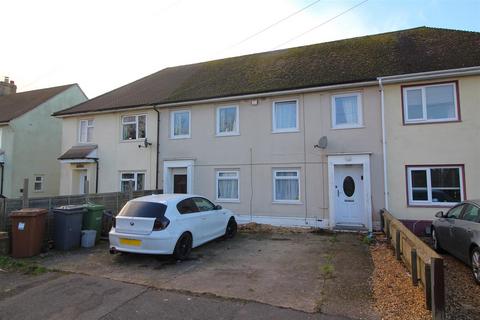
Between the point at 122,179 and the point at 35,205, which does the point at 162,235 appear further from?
the point at 122,179

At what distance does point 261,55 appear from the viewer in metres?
17.0

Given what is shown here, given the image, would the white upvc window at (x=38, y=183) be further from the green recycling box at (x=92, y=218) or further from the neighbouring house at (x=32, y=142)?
the green recycling box at (x=92, y=218)

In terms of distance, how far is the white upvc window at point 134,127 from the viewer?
14.8m

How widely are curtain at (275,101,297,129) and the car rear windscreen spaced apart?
6.39m

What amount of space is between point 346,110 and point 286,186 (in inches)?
136

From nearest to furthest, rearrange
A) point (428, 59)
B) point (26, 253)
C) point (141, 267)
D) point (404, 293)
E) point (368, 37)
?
point (404, 293) → point (141, 267) → point (26, 253) → point (428, 59) → point (368, 37)

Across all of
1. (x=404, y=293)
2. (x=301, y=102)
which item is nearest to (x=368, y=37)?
(x=301, y=102)

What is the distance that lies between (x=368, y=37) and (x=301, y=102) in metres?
5.84

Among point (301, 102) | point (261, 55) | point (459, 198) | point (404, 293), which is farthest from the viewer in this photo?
point (261, 55)

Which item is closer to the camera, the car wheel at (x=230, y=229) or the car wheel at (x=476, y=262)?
the car wheel at (x=476, y=262)

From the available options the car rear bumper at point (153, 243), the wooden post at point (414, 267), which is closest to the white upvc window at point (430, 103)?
the wooden post at point (414, 267)

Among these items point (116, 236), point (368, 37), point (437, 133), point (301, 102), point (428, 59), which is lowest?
point (116, 236)

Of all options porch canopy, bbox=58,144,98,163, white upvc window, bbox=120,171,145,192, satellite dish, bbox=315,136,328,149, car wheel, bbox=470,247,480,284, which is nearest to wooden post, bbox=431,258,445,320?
car wheel, bbox=470,247,480,284

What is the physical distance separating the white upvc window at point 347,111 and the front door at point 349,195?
1.48 metres
